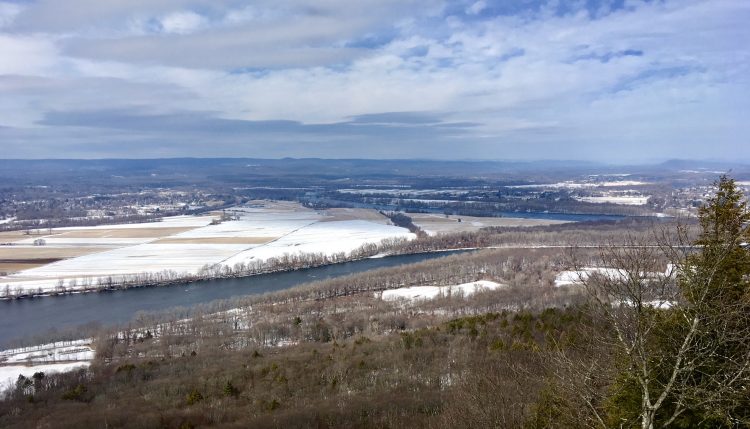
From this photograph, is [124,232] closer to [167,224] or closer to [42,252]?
[167,224]

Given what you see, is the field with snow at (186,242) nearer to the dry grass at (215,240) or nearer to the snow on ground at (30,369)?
the dry grass at (215,240)

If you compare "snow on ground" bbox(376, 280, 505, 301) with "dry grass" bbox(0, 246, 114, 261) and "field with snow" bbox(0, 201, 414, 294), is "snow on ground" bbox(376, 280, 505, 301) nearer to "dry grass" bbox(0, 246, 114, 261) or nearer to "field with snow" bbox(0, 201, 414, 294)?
"field with snow" bbox(0, 201, 414, 294)

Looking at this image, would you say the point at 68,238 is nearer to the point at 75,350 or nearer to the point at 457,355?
the point at 75,350

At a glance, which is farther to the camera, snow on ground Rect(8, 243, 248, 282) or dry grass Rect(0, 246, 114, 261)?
dry grass Rect(0, 246, 114, 261)

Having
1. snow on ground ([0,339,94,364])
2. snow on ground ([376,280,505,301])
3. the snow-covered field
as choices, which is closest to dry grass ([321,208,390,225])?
snow on ground ([376,280,505,301])

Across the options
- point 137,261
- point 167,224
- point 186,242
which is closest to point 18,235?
point 167,224

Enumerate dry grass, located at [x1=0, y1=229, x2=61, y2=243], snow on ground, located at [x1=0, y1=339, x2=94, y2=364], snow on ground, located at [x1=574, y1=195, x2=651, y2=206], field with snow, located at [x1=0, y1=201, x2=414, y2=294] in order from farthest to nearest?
1. snow on ground, located at [x1=574, y1=195, x2=651, y2=206]
2. dry grass, located at [x1=0, y1=229, x2=61, y2=243]
3. field with snow, located at [x1=0, y1=201, x2=414, y2=294]
4. snow on ground, located at [x1=0, y1=339, x2=94, y2=364]

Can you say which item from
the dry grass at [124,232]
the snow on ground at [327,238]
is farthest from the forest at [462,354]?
the dry grass at [124,232]

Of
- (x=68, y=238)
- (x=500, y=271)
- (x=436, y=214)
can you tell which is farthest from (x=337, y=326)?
(x=436, y=214)
